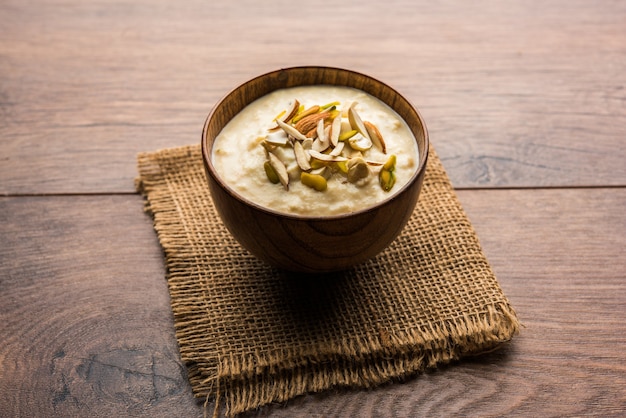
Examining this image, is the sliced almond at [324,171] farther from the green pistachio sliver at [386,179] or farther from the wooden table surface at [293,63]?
the wooden table surface at [293,63]

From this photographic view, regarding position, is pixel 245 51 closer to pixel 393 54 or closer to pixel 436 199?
pixel 393 54

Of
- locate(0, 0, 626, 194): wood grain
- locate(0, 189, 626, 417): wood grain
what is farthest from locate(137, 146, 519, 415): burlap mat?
locate(0, 0, 626, 194): wood grain

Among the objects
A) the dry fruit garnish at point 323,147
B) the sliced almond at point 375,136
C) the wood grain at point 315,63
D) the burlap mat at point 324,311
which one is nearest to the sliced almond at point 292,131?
the dry fruit garnish at point 323,147

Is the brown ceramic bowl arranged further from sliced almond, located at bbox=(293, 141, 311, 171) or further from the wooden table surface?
the wooden table surface

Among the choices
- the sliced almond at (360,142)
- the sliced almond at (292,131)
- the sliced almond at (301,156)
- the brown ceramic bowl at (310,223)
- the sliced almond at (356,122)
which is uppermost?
the sliced almond at (356,122)

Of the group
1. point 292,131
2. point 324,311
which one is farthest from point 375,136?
point 324,311

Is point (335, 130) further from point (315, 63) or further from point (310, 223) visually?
point (315, 63)

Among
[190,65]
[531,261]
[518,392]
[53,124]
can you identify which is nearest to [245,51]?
[190,65]

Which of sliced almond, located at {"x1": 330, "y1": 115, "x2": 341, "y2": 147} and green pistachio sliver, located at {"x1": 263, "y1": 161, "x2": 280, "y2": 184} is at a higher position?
sliced almond, located at {"x1": 330, "y1": 115, "x2": 341, "y2": 147}
